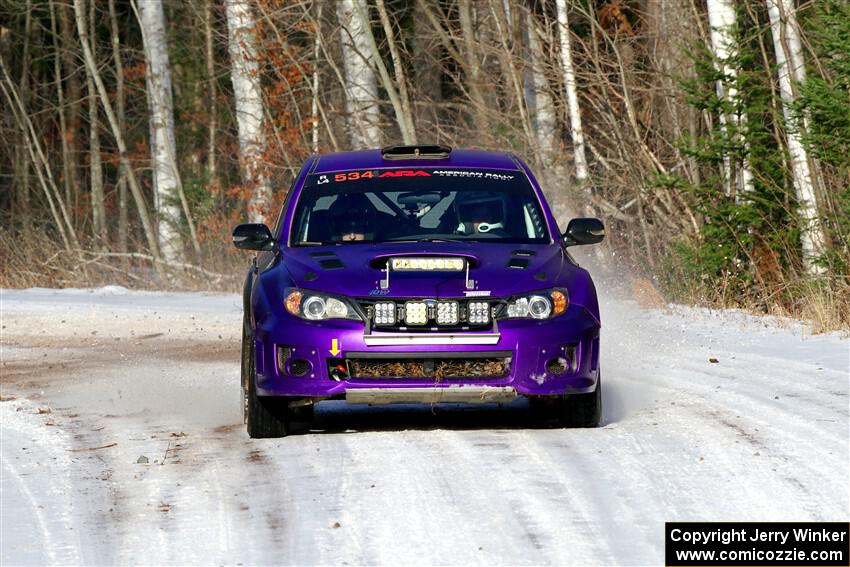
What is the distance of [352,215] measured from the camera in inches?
403

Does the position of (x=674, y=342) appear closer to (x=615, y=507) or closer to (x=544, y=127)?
(x=615, y=507)

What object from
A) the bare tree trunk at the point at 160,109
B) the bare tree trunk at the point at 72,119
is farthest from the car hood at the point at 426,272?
the bare tree trunk at the point at 72,119

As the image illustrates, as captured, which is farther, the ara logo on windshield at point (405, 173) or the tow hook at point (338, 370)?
the ara logo on windshield at point (405, 173)

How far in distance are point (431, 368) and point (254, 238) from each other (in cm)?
167

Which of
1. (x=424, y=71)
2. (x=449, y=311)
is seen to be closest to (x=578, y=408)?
(x=449, y=311)

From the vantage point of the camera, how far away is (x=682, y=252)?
1927 cm

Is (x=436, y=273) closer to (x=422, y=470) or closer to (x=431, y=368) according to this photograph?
(x=431, y=368)

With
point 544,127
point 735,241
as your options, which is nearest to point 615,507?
point 735,241

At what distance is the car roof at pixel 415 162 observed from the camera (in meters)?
10.7

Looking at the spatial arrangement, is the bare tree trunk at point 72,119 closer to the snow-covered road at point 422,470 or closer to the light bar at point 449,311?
the snow-covered road at point 422,470

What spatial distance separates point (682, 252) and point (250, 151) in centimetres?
1316

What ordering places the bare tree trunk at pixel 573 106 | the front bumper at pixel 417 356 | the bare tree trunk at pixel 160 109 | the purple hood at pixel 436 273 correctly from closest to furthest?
the front bumper at pixel 417 356
the purple hood at pixel 436 273
the bare tree trunk at pixel 573 106
the bare tree trunk at pixel 160 109

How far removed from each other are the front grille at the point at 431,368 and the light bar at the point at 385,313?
0.20 metres

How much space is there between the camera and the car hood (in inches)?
354
